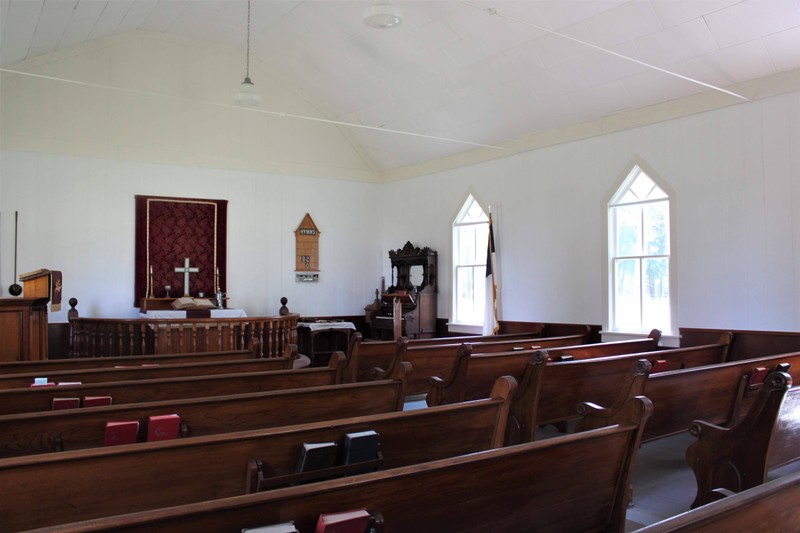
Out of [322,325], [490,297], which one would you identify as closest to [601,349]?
[490,297]

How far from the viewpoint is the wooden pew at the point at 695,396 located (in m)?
3.29

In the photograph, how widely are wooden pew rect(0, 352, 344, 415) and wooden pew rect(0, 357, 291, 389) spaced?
52cm

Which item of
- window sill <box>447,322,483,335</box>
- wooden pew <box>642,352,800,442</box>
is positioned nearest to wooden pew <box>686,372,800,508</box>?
wooden pew <box>642,352,800,442</box>

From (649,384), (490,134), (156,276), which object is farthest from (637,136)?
(156,276)

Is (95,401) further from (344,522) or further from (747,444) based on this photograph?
(747,444)

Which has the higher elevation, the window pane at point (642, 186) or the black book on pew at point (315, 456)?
the window pane at point (642, 186)

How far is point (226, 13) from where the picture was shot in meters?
8.51

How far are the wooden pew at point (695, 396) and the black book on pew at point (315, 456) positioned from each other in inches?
78.7

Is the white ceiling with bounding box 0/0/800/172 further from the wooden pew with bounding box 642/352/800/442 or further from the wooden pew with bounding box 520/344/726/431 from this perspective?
the wooden pew with bounding box 642/352/800/442

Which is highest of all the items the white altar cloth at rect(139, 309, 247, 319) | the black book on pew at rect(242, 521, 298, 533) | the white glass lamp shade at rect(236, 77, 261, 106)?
the white glass lamp shade at rect(236, 77, 261, 106)

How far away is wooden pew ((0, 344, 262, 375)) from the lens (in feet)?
12.5

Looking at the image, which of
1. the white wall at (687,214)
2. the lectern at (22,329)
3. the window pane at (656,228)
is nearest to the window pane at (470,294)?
the white wall at (687,214)

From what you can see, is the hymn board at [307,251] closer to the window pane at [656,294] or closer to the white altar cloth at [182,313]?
the white altar cloth at [182,313]

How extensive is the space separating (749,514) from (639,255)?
6.19m
